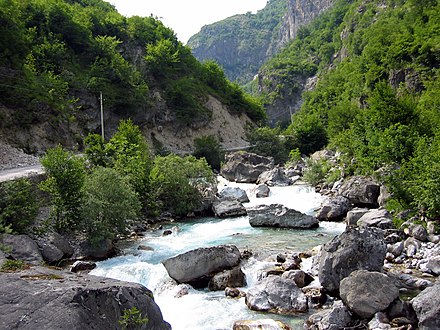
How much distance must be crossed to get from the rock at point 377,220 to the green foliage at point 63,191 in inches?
562

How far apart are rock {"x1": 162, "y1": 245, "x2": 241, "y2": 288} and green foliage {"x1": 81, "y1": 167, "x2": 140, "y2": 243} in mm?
5477

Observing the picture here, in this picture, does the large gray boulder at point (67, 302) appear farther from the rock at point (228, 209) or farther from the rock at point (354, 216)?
the rock at point (228, 209)

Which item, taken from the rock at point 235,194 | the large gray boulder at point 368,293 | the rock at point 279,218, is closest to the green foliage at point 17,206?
the rock at point 279,218

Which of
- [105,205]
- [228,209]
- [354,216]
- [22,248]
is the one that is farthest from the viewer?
[228,209]

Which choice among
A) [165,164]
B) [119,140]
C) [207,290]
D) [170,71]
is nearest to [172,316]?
[207,290]

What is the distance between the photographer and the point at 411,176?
→ 19469 millimetres

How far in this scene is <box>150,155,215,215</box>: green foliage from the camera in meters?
27.9

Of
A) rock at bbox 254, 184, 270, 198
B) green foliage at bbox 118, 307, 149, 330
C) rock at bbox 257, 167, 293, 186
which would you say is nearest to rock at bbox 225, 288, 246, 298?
green foliage at bbox 118, 307, 149, 330

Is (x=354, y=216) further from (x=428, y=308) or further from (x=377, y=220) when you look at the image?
(x=428, y=308)

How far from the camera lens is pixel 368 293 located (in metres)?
10.8

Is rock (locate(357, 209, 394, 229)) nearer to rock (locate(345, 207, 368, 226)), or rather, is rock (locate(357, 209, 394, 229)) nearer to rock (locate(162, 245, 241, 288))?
rock (locate(345, 207, 368, 226))

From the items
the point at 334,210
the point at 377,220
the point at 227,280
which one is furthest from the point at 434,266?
the point at 334,210

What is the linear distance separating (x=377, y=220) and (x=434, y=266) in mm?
5543

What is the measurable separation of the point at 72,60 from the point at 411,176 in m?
43.8
